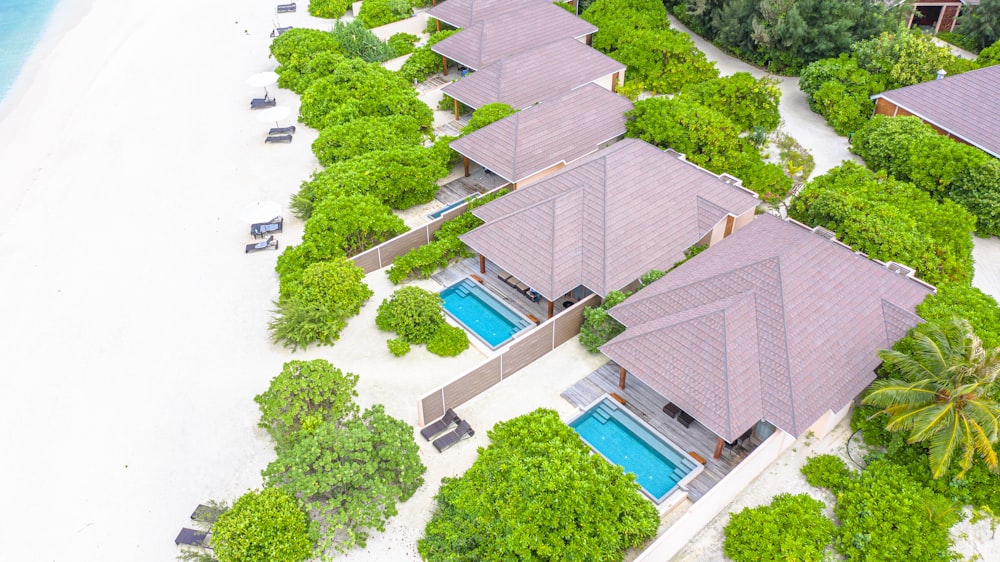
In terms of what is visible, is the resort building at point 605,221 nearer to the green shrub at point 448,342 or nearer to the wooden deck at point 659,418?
the green shrub at point 448,342

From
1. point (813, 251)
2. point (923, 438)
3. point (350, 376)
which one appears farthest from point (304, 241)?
point (923, 438)

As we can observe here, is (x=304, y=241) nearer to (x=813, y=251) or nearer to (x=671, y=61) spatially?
(x=813, y=251)

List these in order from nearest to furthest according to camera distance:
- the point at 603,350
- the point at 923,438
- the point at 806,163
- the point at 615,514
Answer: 1. the point at 615,514
2. the point at 923,438
3. the point at 603,350
4. the point at 806,163

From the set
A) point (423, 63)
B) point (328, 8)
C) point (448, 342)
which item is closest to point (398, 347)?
point (448, 342)

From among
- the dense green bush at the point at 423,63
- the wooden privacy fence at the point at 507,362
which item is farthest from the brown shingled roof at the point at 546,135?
the dense green bush at the point at 423,63

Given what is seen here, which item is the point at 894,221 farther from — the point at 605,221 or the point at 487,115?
the point at 487,115

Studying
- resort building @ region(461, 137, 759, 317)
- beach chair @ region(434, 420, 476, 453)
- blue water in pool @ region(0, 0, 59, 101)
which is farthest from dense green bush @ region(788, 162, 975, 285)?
blue water in pool @ region(0, 0, 59, 101)
